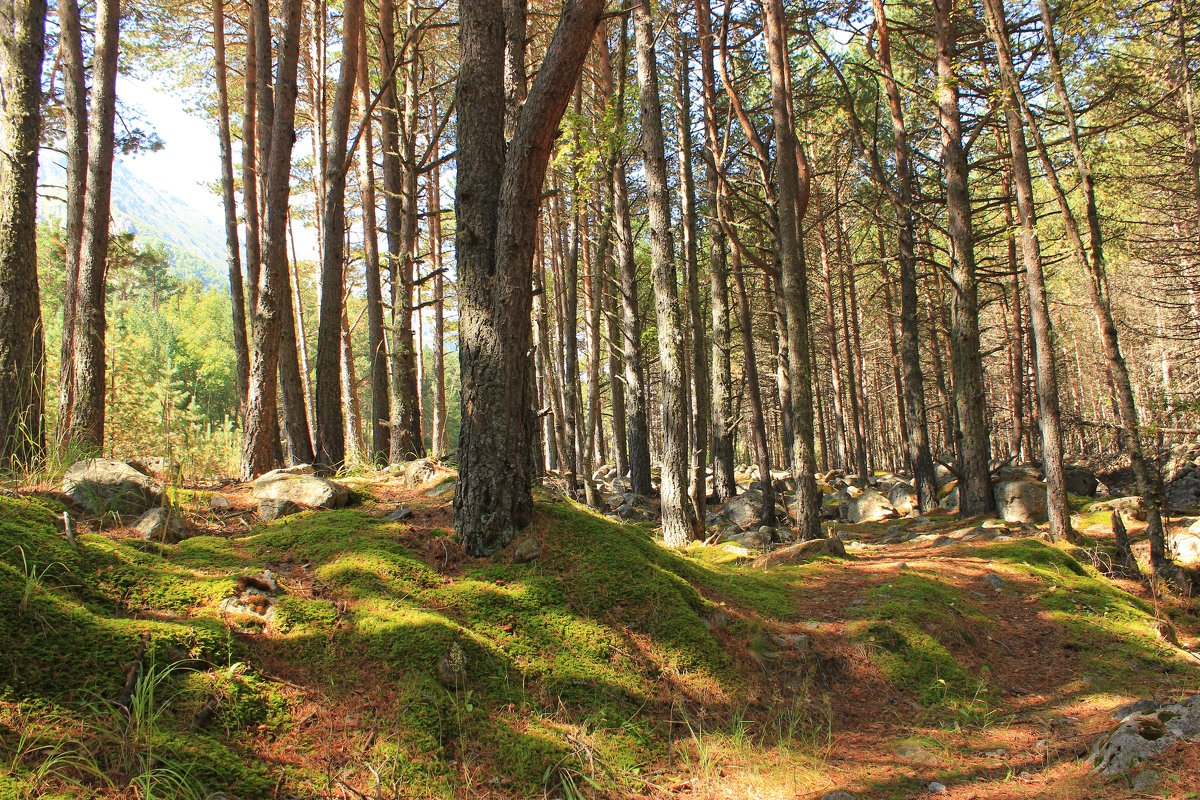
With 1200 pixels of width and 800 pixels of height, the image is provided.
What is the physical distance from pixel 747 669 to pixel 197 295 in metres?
54.3

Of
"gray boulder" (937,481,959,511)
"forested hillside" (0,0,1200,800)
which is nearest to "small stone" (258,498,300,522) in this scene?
"forested hillside" (0,0,1200,800)

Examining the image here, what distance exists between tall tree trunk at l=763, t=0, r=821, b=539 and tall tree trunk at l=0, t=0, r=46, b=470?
24.7ft

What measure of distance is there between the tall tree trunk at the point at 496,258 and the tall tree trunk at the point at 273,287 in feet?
12.1

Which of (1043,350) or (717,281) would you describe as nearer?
(1043,350)

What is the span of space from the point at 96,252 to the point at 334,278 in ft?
7.81

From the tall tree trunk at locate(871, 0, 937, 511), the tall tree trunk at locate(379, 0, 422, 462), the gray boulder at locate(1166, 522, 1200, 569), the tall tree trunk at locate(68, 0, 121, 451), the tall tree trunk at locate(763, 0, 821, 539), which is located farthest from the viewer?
the tall tree trunk at locate(871, 0, 937, 511)

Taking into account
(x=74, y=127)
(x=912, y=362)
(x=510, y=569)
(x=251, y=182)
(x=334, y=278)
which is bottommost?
(x=510, y=569)

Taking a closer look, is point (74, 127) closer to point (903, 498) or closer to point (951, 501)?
point (951, 501)

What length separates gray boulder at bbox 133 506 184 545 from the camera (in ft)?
12.6

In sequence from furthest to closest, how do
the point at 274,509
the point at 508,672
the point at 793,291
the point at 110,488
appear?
the point at 793,291
the point at 274,509
the point at 110,488
the point at 508,672

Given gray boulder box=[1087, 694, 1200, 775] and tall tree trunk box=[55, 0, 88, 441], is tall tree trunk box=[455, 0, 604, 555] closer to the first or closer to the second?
gray boulder box=[1087, 694, 1200, 775]

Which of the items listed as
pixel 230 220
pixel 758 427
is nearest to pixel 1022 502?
pixel 758 427

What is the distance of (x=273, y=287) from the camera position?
283 inches

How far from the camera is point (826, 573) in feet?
21.6
